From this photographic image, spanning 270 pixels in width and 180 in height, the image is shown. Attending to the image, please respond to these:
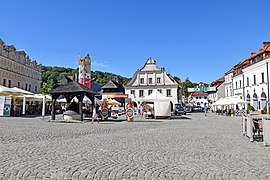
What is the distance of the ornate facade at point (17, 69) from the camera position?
50688 mm

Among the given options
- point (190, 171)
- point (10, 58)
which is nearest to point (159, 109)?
point (190, 171)

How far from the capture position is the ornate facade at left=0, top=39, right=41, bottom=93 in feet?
166

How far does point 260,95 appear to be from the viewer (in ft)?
136

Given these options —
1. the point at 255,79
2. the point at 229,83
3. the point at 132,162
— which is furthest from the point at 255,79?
the point at 132,162

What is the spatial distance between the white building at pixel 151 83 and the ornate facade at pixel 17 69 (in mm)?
25778

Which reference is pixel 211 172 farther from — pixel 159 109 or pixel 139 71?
pixel 139 71

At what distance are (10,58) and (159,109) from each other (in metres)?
39.4

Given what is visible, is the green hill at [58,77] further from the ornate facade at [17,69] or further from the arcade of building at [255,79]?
the arcade of building at [255,79]

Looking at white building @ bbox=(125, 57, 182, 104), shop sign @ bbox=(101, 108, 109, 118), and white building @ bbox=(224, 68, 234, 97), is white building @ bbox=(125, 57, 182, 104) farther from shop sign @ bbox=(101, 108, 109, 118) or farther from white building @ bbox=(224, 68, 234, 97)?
shop sign @ bbox=(101, 108, 109, 118)

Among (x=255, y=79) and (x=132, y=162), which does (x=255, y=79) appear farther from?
(x=132, y=162)

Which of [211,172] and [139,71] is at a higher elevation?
[139,71]

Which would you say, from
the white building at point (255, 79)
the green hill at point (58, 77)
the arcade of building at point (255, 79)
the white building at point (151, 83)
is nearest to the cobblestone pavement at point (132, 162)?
the arcade of building at point (255, 79)

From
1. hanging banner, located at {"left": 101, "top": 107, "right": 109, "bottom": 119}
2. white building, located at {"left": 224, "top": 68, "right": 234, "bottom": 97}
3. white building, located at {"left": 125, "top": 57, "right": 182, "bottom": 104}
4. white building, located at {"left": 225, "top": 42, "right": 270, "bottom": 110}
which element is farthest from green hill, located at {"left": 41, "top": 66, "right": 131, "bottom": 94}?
hanging banner, located at {"left": 101, "top": 107, "right": 109, "bottom": 119}

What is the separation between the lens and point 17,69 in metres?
57.1
